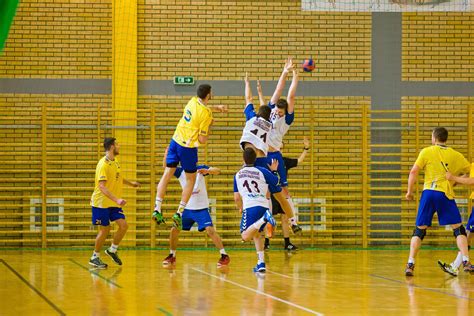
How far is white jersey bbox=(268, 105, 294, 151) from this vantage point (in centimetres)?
1434

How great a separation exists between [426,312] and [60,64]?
533 inches

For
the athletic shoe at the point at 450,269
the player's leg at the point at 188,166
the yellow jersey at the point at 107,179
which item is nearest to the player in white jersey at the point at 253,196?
the player's leg at the point at 188,166

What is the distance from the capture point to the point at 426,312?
8.30 meters

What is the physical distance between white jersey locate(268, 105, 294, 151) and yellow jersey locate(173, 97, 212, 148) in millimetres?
2034

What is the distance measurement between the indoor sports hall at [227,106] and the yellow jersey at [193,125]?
6.58m

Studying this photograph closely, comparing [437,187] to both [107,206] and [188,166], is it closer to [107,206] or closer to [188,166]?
[188,166]

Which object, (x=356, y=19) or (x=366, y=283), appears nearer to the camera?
(x=366, y=283)

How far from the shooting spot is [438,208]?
469 inches

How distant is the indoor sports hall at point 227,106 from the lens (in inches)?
757

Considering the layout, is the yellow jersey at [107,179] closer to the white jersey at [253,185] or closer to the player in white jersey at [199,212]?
the player in white jersey at [199,212]

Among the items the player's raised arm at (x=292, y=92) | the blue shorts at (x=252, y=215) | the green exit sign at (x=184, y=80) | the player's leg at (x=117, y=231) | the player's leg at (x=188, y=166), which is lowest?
the player's leg at (x=117, y=231)

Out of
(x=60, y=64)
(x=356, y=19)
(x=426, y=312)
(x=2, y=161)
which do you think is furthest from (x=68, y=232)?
(x=426, y=312)

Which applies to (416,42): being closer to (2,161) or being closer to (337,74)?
(337,74)

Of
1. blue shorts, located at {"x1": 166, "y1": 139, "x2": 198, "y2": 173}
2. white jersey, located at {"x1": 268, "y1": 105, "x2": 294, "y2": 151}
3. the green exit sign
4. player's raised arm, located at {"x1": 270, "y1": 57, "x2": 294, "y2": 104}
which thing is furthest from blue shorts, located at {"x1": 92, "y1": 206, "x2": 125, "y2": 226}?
the green exit sign
